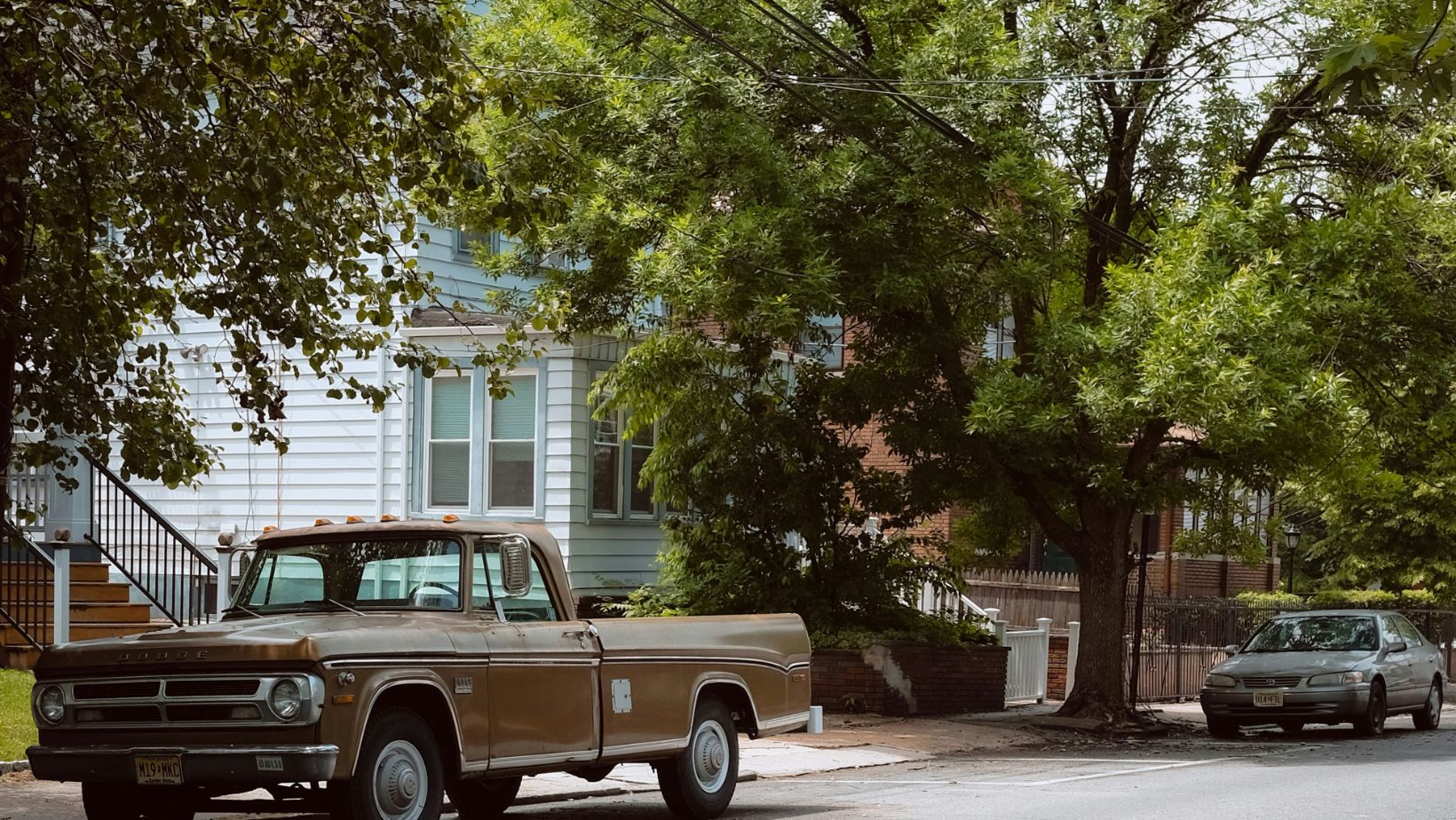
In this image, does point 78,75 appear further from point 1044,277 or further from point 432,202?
point 1044,277

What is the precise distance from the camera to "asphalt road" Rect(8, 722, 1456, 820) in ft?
40.2

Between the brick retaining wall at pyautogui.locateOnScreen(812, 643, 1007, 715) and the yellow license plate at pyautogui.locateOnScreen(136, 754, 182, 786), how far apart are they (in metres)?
12.7

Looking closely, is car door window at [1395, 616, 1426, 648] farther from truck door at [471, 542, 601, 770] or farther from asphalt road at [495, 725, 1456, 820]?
truck door at [471, 542, 601, 770]

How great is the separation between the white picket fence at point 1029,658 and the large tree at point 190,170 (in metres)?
13.0

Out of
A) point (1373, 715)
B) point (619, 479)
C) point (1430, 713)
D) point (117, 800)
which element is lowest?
point (1430, 713)

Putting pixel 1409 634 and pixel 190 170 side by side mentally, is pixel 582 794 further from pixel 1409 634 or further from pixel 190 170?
pixel 1409 634

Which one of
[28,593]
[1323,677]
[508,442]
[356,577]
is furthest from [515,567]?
[508,442]

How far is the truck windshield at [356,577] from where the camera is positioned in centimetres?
1029

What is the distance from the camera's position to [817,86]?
18188 mm

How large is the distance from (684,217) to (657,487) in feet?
16.7

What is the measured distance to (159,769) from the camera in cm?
901

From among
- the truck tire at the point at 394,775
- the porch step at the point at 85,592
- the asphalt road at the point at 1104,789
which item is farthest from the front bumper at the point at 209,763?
the porch step at the point at 85,592

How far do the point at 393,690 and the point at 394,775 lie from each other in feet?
1.47

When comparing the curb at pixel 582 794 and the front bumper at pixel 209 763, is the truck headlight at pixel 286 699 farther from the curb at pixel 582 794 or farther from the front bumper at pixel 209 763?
the curb at pixel 582 794
